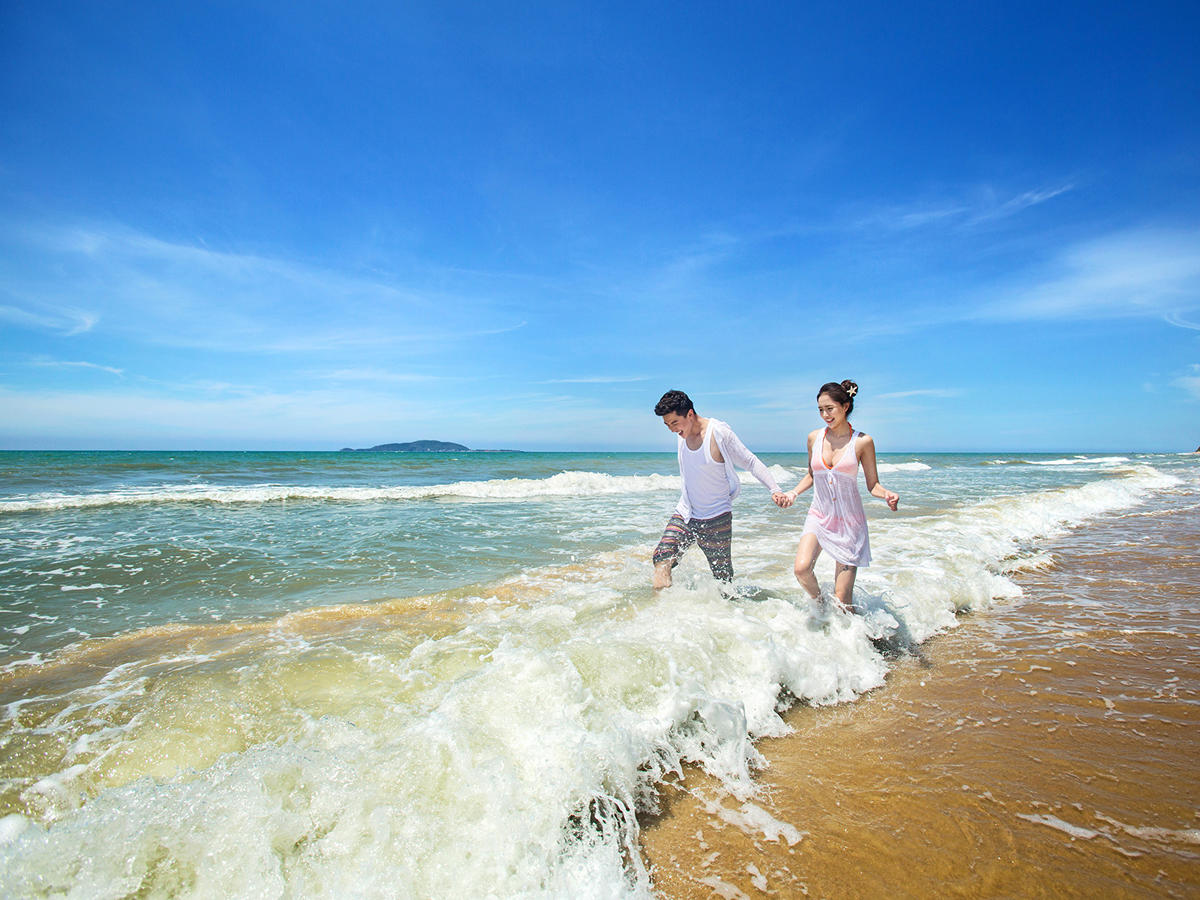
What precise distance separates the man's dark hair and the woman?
1.04 meters

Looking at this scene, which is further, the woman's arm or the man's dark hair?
the man's dark hair

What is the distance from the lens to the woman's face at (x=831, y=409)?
4219 millimetres

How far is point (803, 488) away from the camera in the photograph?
478 centimetres

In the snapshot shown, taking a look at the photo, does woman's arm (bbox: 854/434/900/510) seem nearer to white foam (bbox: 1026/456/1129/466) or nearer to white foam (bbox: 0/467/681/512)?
white foam (bbox: 0/467/681/512)

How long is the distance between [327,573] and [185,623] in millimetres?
1963

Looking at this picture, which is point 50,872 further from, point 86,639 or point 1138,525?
point 1138,525

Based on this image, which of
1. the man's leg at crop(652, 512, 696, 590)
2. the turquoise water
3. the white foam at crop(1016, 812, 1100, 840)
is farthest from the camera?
the turquoise water

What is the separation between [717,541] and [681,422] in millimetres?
1218

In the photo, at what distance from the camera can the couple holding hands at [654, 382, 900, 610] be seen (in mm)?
4270

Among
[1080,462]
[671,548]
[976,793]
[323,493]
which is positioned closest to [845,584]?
[671,548]

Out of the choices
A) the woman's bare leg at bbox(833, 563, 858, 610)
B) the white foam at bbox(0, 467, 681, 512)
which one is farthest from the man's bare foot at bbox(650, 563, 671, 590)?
the white foam at bbox(0, 467, 681, 512)

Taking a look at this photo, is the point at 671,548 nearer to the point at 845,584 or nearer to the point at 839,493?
the point at 845,584

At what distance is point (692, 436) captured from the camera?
484 centimetres

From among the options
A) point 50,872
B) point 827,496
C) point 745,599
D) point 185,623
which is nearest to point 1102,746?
point 827,496
